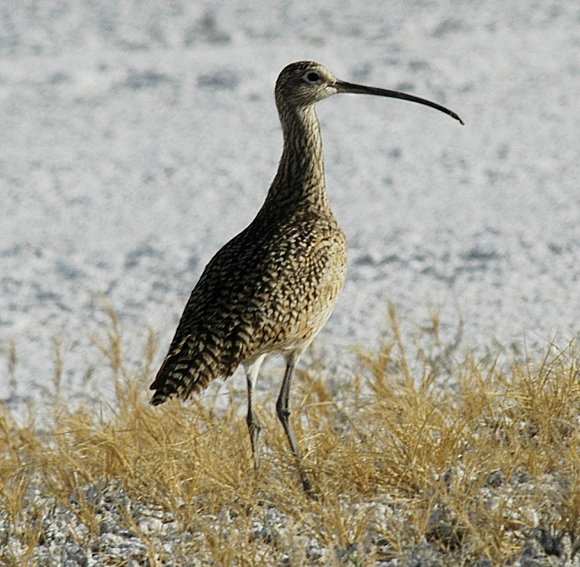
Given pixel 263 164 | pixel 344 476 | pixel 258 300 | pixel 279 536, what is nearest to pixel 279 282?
pixel 258 300

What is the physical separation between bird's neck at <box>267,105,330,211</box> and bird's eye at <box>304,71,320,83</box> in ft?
0.38

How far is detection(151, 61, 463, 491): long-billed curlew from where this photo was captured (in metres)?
4.03

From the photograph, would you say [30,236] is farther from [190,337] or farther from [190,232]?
[190,337]

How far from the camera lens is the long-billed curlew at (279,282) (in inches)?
159

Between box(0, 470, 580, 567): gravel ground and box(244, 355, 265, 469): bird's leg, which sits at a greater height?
box(244, 355, 265, 469): bird's leg

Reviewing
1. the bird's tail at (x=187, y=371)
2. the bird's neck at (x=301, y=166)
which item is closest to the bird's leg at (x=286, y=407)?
the bird's tail at (x=187, y=371)

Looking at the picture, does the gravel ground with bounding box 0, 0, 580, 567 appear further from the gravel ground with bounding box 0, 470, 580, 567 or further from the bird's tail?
the bird's tail

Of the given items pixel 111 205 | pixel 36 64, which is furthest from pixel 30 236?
pixel 36 64

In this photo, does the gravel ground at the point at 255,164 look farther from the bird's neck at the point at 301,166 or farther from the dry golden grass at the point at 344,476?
the bird's neck at the point at 301,166

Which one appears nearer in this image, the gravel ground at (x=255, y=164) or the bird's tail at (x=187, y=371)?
the bird's tail at (x=187, y=371)

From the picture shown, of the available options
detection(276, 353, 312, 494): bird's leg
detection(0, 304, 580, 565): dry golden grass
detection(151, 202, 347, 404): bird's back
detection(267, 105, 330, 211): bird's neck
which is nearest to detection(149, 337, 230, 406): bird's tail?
detection(151, 202, 347, 404): bird's back

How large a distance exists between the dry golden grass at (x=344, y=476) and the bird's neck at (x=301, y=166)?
0.91m

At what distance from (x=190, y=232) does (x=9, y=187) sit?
5.91 ft

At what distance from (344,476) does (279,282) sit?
77cm
